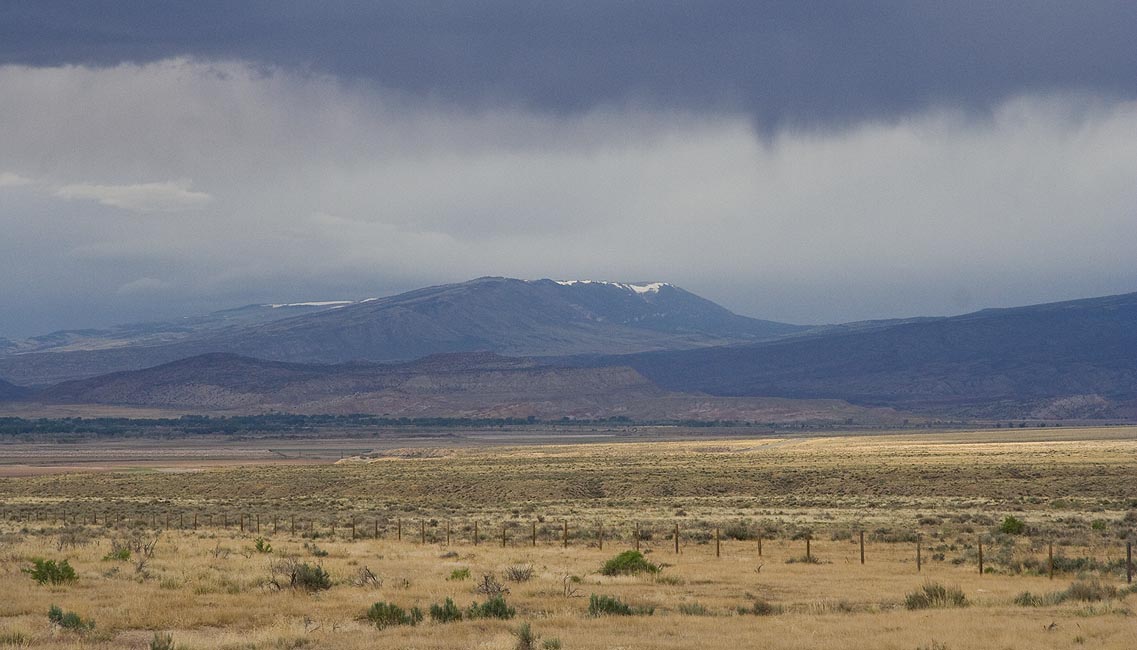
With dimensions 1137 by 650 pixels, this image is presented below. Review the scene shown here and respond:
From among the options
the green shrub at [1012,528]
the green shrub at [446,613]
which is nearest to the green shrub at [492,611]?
the green shrub at [446,613]

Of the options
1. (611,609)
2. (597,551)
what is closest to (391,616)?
(611,609)

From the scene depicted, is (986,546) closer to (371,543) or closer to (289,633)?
(371,543)

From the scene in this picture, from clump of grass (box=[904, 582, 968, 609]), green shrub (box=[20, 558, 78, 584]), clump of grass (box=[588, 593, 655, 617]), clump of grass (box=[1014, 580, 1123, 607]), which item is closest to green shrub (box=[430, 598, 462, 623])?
clump of grass (box=[588, 593, 655, 617])

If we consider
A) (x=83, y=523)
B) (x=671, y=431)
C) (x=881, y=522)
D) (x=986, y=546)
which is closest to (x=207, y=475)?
(x=83, y=523)

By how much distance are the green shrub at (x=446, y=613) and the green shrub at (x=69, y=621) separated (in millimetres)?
5602

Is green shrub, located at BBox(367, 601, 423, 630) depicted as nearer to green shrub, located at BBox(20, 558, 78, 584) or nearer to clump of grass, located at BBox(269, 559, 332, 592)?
clump of grass, located at BBox(269, 559, 332, 592)

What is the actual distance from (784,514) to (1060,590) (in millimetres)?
25803

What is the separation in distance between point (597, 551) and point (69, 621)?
18.5m

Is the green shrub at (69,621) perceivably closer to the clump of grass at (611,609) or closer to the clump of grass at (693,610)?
the clump of grass at (611,609)

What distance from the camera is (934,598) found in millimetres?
24344

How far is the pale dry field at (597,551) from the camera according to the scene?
68.5 feet

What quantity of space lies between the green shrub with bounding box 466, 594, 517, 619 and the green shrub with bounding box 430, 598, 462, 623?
27cm

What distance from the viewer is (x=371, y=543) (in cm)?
3894

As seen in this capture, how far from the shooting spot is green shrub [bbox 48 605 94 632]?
20625 mm
